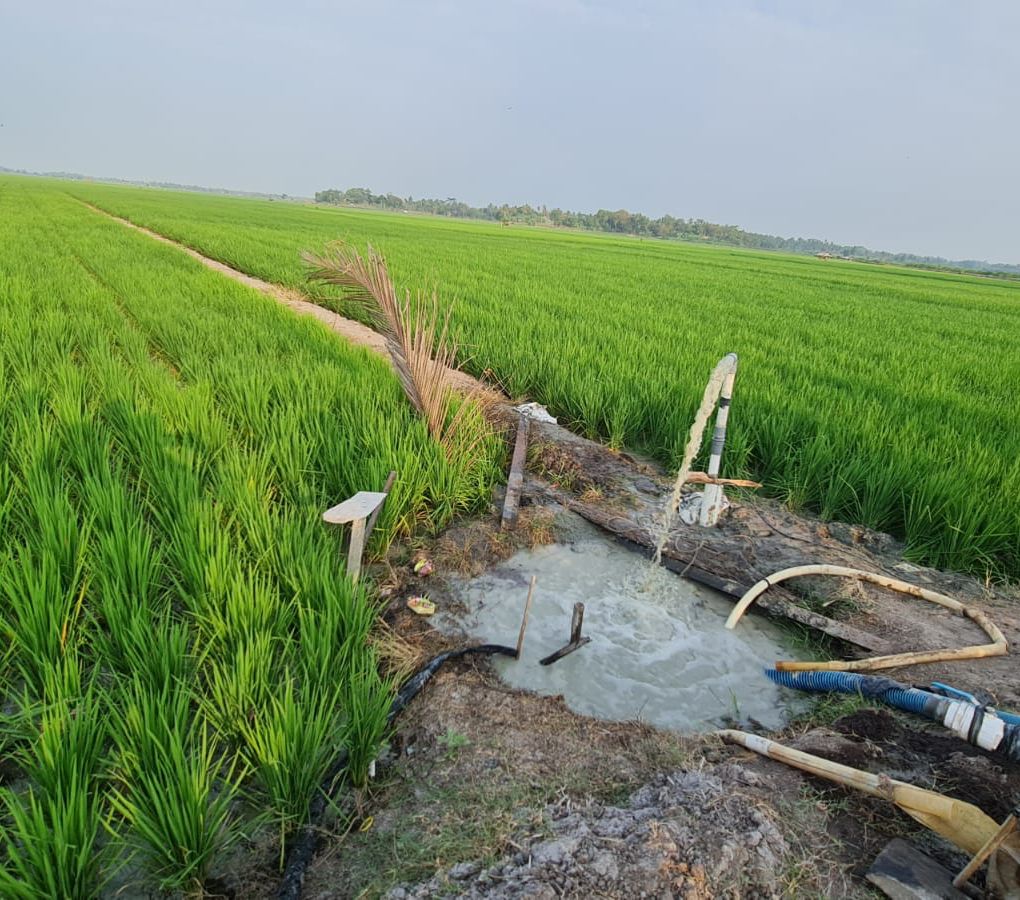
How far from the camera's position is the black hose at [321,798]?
3.90ft

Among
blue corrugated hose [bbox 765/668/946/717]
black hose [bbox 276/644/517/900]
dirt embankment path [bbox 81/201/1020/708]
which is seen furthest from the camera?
dirt embankment path [bbox 81/201/1020/708]

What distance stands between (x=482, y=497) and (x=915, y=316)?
36.8 ft

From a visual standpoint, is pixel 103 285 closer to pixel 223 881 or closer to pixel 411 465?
pixel 411 465

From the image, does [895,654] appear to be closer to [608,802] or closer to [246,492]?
[608,802]

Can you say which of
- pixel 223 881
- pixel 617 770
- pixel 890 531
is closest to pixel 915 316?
pixel 890 531

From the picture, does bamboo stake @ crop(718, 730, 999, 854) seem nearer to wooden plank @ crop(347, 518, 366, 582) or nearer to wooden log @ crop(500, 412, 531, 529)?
wooden plank @ crop(347, 518, 366, 582)

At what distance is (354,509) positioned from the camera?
2.01m

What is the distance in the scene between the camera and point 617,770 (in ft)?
4.91

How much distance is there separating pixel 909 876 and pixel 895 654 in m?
0.96

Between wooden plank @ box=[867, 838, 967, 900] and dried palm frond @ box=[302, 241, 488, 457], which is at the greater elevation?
dried palm frond @ box=[302, 241, 488, 457]

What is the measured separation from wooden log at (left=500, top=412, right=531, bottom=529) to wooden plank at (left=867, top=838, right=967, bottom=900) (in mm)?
1814

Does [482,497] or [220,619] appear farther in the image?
[482,497]

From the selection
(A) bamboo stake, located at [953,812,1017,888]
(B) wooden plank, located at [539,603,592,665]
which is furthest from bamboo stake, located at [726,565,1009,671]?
(A) bamboo stake, located at [953,812,1017,888]

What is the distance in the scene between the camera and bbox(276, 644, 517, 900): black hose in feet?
3.90
